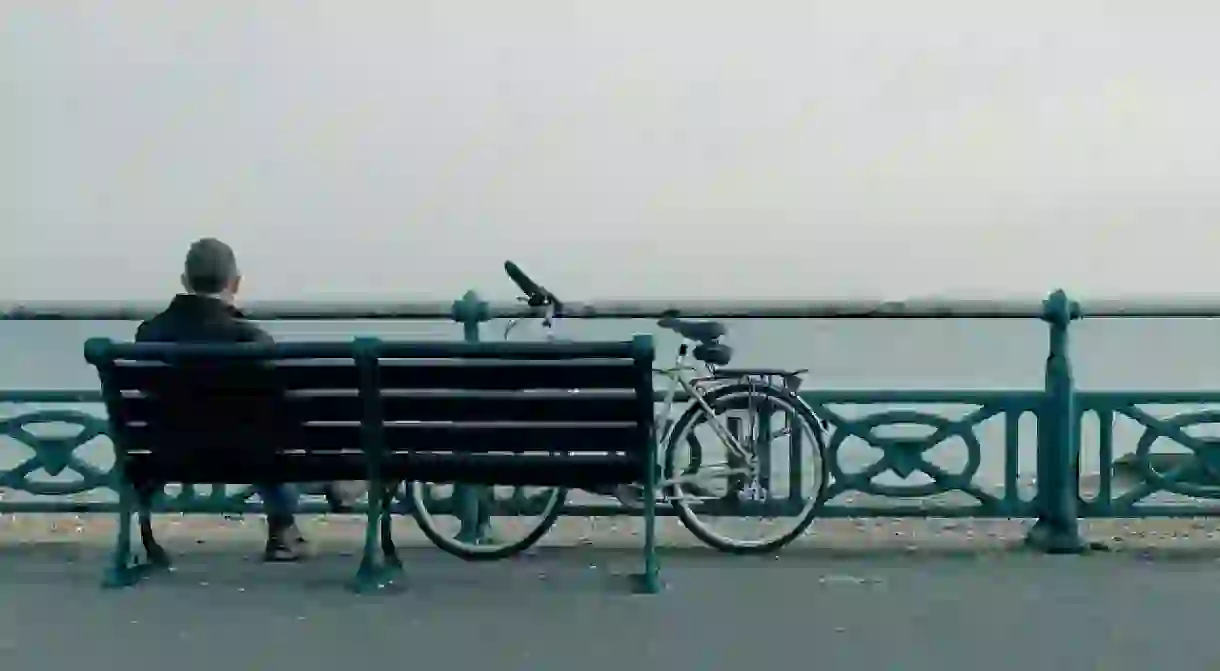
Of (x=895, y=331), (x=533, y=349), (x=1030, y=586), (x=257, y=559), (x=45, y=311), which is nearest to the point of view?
(x=533, y=349)

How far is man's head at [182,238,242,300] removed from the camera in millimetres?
5836

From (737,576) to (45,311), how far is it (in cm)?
366

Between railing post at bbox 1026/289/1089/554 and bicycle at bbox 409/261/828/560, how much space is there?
0.97m

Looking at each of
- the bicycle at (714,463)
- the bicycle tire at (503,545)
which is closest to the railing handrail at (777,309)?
the bicycle at (714,463)

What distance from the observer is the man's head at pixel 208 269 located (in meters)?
5.84

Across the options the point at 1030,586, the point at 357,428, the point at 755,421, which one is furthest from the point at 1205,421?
the point at 357,428

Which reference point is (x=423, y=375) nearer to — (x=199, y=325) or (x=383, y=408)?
(x=383, y=408)

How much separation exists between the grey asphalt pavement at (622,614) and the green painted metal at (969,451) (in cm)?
28

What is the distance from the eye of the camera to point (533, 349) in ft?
16.9

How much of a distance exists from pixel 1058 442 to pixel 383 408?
2919 millimetres

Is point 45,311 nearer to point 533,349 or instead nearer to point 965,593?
point 533,349

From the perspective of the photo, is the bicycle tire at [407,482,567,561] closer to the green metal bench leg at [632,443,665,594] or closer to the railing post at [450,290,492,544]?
the railing post at [450,290,492,544]

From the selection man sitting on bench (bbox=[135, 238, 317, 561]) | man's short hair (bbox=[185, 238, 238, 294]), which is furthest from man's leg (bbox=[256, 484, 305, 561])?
man's short hair (bbox=[185, 238, 238, 294])

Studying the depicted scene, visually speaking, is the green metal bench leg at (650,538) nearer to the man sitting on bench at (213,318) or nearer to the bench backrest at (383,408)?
the bench backrest at (383,408)
